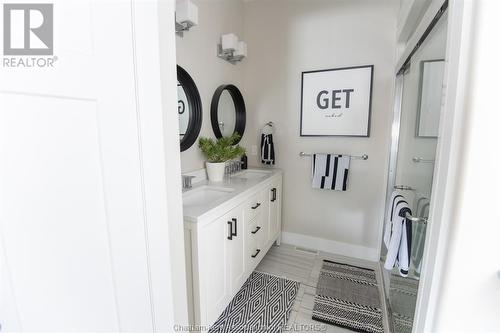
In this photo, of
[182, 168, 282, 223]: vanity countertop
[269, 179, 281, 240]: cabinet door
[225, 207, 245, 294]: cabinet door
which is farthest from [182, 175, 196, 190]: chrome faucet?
[269, 179, 281, 240]: cabinet door

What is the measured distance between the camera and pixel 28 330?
52 cm

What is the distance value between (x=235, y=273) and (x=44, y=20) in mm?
1584

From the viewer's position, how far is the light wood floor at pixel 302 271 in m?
1.57

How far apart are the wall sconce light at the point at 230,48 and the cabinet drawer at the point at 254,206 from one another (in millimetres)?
1357

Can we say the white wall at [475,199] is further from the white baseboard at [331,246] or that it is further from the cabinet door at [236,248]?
the white baseboard at [331,246]

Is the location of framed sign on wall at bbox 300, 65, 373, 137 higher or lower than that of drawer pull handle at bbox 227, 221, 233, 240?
higher

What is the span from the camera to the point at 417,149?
1417 millimetres

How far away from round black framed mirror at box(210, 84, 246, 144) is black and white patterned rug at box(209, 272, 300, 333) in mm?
1387

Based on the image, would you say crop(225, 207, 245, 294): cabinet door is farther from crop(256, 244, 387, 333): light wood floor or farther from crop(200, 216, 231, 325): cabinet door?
crop(256, 244, 387, 333): light wood floor

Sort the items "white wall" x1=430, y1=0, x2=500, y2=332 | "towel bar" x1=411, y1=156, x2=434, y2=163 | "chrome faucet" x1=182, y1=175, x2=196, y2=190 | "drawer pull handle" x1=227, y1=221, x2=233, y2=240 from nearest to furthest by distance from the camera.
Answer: "white wall" x1=430, y1=0, x2=500, y2=332 → "towel bar" x1=411, y1=156, x2=434, y2=163 → "drawer pull handle" x1=227, y1=221, x2=233, y2=240 → "chrome faucet" x1=182, y1=175, x2=196, y2=190

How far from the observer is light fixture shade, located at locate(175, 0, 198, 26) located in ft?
5.05

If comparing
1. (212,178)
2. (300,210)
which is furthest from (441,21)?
(300,210)

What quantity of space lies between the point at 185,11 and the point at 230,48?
63 centimetres

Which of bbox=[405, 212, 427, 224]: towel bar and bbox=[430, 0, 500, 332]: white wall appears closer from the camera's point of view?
bbox=[430, 0, 500, 332]: white wall
